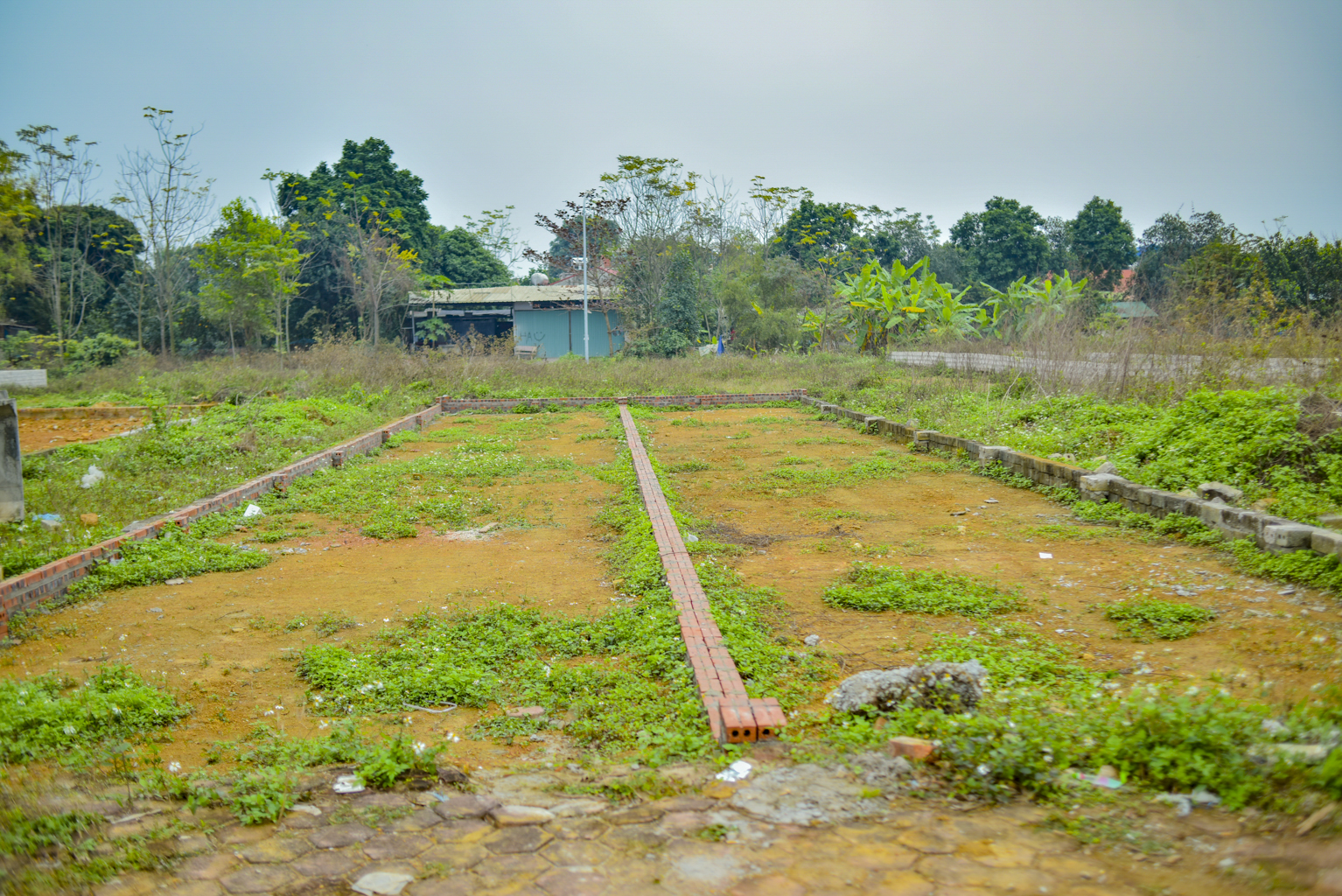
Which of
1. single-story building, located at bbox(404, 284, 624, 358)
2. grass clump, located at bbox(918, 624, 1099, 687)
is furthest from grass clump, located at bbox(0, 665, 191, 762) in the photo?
single-story building, located at bbox(404, 284, 624, 358)

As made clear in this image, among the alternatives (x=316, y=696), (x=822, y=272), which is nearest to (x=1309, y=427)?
(x=316, y=696)

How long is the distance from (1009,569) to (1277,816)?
3368 mm

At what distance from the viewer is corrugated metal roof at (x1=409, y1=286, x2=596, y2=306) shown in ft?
101

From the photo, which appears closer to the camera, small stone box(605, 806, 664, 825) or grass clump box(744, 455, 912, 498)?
small stone box(605, 806, 664, 825)

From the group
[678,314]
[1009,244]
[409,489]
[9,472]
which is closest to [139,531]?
[9,472]

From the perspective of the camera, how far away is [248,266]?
24844 mm

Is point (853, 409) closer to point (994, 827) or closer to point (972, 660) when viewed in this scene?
point (972, 660)

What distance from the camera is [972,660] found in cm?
381

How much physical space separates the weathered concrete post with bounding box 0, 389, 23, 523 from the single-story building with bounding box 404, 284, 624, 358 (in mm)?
23711

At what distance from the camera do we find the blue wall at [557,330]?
3131 centimetres

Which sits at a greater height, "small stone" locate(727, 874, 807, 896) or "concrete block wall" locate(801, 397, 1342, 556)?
"concrete block wall" locate(801, 397, 1342, 556)

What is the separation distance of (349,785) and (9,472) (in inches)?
257

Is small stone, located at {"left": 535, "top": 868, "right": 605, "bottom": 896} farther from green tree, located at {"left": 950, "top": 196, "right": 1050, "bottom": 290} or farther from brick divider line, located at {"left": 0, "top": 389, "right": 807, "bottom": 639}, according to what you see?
green tree, located at {"left": 950, "top": 196, "right": 1050, "bottom": 290}

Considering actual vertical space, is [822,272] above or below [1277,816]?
above
